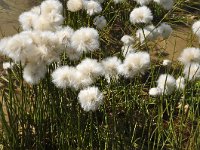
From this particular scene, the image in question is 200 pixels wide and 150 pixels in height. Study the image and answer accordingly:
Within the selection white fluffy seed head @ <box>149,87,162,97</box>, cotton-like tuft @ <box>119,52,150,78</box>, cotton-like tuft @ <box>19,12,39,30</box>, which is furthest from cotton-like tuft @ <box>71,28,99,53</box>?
white fluffy seed head @ <box>149,87,162,97</box>

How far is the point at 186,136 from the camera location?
255cm

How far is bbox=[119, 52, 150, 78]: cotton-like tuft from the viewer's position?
6.21ft

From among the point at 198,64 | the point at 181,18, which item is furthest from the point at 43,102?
the point at 181,18

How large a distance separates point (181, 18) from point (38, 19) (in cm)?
241

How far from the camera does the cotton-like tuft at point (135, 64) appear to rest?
189 centimetres

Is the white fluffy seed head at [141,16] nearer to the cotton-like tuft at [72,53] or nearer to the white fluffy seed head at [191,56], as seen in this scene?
the white fluffy seed head at [191,56]

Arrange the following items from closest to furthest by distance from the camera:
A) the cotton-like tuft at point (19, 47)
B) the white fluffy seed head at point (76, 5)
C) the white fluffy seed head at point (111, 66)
Answer: the cotton-like tuft at point (19, 47) < the white fluffy seed head at point (111, 66) < the white fluffy seed head at point (76, 5)

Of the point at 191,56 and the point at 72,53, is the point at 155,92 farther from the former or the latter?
the point at 72,53

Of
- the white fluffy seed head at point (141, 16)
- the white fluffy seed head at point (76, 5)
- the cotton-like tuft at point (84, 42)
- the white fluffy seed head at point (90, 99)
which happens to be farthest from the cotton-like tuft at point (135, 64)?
the white fluffy seed head at point (76, 5)

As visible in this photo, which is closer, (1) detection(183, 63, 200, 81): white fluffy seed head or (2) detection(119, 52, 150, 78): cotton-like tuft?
(2) detection(119, 52, 150, 78): cotton-like tuft

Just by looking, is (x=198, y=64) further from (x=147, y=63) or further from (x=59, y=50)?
(x=59, y=50)

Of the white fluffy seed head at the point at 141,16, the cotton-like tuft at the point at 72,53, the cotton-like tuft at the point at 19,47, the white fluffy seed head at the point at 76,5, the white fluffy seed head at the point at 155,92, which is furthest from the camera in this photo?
the white fluffy seed head at the point at 76,5

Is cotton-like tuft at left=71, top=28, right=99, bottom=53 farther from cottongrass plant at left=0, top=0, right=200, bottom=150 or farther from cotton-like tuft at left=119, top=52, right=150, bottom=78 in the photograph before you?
cotton-like tuft at left=119, top=52, right=150, bottom=78

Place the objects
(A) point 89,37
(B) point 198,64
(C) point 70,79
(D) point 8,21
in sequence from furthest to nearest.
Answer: (D) point 8,21, (B) point 198,64, (A) point 89,37, (C) point 70,79
